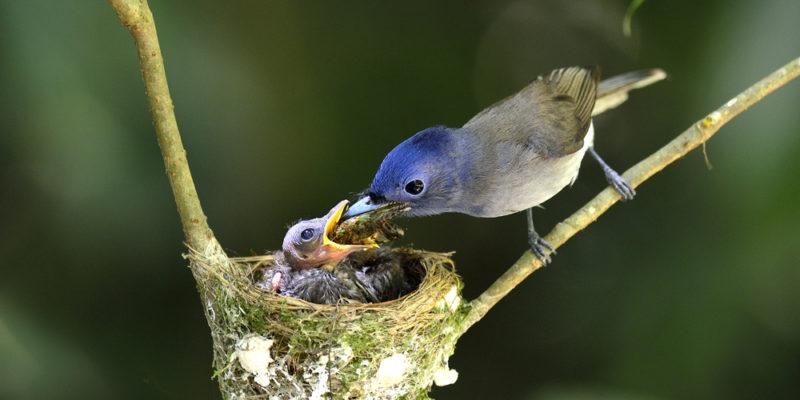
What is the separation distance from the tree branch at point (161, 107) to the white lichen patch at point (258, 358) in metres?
0.48

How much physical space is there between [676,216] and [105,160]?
3.56m

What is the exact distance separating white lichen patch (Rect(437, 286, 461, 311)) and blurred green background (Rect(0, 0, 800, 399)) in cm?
142

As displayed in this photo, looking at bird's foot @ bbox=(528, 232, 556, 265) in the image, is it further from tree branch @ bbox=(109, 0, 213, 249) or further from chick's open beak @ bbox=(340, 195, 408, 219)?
tree branch @ bbox=(109, 0, 213, 249)

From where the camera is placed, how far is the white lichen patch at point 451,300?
105 inches

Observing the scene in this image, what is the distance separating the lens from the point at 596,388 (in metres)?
3.94

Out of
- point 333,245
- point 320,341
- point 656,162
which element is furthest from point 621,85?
point 320,341

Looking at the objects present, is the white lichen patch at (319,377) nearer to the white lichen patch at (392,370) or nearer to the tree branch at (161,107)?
the white lichen patch at (392,370)

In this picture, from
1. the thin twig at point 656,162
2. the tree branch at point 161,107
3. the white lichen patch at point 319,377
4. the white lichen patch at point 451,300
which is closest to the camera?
the tree branch at point 161,107

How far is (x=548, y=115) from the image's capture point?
3.16 m

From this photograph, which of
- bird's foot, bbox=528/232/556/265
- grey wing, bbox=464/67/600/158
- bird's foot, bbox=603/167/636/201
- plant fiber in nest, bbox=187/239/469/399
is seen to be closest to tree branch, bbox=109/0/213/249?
plant fiber in nest, bbox=187/239/469/399

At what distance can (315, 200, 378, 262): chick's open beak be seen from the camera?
9.80ft

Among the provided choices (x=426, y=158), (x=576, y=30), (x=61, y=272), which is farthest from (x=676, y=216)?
(x=61, y=272)

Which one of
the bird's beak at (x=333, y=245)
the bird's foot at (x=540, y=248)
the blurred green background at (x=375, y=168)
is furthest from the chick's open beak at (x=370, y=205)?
the blurred green background at (x=375, y=168)

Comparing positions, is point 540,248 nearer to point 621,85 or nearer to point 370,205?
point 370,205
